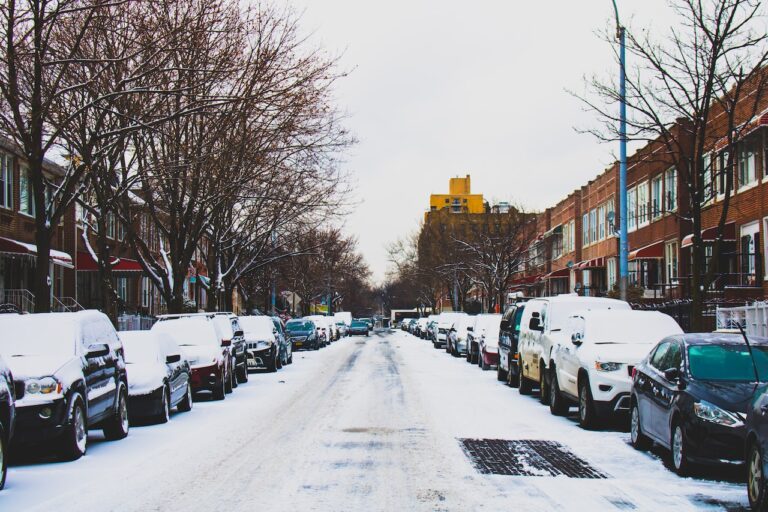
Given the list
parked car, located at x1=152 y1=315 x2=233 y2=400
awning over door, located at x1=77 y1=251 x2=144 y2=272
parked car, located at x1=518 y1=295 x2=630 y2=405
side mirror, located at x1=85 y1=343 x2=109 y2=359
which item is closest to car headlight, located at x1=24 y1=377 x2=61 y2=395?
side mirror, located at x1=85 y1=343 x2=109 y2=359

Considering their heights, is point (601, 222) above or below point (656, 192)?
below

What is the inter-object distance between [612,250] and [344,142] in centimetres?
2460

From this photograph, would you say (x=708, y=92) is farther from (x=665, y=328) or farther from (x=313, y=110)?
(x=313, y=110)

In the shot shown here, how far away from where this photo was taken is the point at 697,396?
10523 millimetres

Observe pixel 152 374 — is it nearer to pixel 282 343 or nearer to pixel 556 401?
pixel 556 401

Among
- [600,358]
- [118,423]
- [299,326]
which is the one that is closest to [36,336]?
[118,423]

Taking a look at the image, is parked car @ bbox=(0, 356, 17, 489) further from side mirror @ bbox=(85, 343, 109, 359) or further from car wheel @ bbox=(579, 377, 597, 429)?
car wheel @ bbox=(579, 377, 597, 429)

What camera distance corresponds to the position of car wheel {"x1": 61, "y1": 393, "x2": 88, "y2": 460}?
11.7 metres

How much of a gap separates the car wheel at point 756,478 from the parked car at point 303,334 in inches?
1655

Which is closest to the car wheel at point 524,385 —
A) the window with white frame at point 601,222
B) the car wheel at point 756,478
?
the car wheel at point 756,478

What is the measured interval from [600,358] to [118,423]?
7.14m

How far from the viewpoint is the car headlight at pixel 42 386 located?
1161 centimetres

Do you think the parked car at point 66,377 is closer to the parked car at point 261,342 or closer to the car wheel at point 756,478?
the car wheel at point 756,478

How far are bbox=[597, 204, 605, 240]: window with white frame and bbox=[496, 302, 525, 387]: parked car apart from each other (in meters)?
28.4
